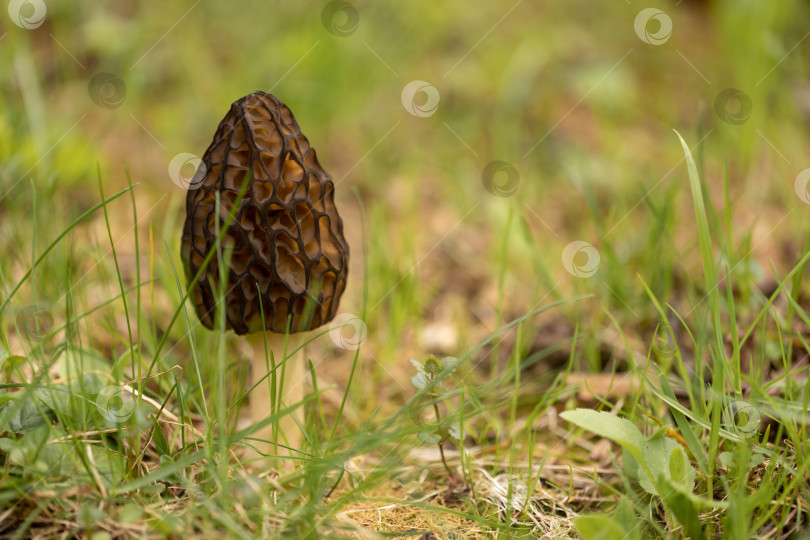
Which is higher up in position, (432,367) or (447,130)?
(447,130)

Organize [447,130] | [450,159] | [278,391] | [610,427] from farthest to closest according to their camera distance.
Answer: [447,130] < [450,159] < [278,391] < [610,427]

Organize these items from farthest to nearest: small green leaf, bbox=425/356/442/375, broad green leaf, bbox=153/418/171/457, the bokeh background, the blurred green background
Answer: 1. the blurred green background
2. the bokeh background
3. small green leaf, bbox=425/356/442/375
4. broad green leaf, bbox=153/418/171/457

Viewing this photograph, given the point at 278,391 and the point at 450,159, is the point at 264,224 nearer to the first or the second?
the point at 278,391

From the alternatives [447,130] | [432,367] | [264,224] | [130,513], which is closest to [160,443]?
[130,513]

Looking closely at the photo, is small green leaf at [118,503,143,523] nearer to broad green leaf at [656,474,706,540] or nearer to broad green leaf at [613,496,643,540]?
broad green leaf at [613,496,643,540]

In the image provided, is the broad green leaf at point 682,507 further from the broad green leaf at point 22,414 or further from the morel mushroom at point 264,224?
the broad green leaf at point 22,414

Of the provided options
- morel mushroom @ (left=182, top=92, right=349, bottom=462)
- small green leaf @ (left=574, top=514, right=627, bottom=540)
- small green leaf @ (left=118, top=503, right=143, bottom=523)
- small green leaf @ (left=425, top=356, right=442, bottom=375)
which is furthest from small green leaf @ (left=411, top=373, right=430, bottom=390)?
small green leaf @ (left=118, top=503, right=143, bottom=523)

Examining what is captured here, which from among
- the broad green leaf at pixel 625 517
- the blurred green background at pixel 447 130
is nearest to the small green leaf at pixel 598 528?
the broad green leaf at pixel 625 517

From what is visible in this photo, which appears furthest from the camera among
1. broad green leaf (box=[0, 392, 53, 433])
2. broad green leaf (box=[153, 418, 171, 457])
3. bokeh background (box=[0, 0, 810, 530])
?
bokeh background (box=[0, 0, 810, 530])
